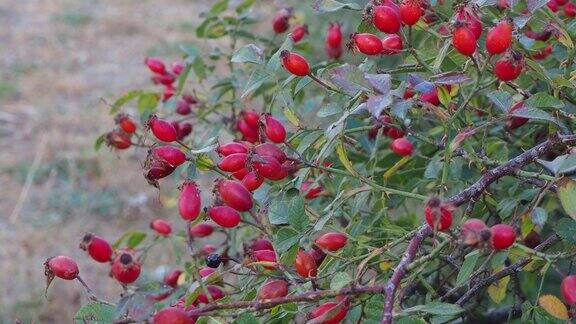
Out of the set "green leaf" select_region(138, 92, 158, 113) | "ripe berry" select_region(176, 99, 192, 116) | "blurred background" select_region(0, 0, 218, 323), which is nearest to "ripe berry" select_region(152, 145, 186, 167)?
"ripe berry" select_region(176, 99, 192, 116)

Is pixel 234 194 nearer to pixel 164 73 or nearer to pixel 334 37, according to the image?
pixel 334 37

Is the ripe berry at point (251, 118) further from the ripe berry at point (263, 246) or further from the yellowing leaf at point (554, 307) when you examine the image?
the yellowing leaf at point (554, 307)

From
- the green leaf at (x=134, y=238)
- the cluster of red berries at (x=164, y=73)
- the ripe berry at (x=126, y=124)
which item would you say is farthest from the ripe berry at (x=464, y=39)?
the cluster of red berries at (x=164, y=73)

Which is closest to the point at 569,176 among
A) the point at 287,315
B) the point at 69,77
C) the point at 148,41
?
the point at 287,315

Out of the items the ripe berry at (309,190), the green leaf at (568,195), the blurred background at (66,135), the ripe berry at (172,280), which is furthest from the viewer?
the blurred background at (66,135)

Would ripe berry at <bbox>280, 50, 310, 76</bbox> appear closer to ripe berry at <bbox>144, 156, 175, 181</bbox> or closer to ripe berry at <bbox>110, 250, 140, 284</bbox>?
ripe berry at <bbox>144, 156, 175, 181</bbox>

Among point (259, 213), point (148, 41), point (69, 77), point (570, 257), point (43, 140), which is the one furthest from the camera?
point (148, 41)

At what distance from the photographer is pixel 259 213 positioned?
1.27 metres

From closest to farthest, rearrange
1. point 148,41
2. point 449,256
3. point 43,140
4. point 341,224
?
point 449,256 → point 341,224 → point 43,140 → point 148,41

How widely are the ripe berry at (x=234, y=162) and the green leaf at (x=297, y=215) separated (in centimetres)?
8

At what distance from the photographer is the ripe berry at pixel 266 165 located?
1.04 m

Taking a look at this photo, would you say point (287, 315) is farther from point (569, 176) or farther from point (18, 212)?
point (18, 212)

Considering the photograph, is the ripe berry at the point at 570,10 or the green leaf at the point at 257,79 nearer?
the green leaf at the point at 257,79

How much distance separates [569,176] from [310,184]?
37 centimetres
